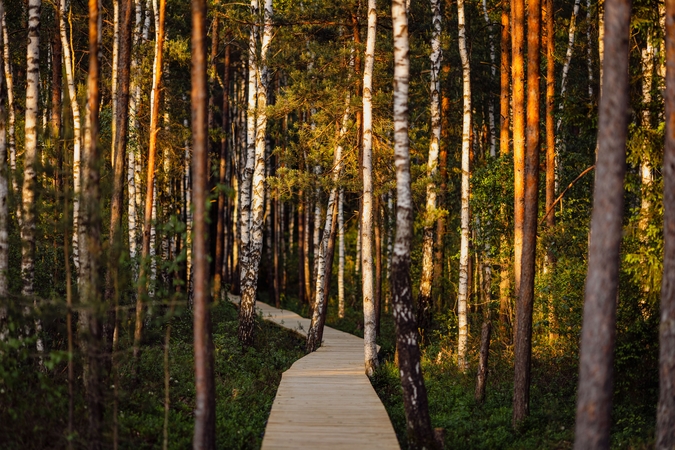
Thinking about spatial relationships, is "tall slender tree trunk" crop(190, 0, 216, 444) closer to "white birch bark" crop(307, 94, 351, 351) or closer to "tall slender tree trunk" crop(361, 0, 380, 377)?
"tall slender tree trunk" crop(361, 0, 380, 377)

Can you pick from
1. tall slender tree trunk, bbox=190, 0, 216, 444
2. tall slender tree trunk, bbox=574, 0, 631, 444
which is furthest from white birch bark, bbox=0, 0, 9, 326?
tall slender tree trunk, bbox=574, 0, 631, 444

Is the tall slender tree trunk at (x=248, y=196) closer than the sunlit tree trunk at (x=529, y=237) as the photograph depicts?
No

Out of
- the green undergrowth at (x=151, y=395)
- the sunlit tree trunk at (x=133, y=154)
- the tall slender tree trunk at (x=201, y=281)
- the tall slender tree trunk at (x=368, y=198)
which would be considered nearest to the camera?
the tall slender tree trunk at (x=201, y=281)

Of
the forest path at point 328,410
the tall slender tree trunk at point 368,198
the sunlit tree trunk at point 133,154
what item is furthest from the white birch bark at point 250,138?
the tall slender tree trunk at point 368,198

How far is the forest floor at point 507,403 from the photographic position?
1100cm

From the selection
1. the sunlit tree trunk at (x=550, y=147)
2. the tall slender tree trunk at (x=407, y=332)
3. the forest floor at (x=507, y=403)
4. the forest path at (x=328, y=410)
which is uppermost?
the sunlit tree trunk at (x=550, y=147)

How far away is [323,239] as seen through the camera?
19.7m

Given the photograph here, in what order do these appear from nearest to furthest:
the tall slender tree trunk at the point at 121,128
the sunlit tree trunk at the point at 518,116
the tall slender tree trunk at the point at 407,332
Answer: the tall slender tree trunk at the point at 407,332 < the tall slender tree trunk at the point at 121,128 < the sunlit tree trunk at the point at 518,116

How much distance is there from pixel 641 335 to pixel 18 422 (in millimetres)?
9573

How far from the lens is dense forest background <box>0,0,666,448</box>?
350 inches

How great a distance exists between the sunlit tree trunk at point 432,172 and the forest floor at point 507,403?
2090 mm

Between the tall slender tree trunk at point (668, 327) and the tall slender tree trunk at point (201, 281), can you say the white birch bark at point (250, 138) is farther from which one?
the tall slender tree trunk at point (668, 327)

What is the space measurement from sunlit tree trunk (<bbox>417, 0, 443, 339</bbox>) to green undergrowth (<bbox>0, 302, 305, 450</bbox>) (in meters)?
3.65

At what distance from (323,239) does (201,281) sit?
12.0m
